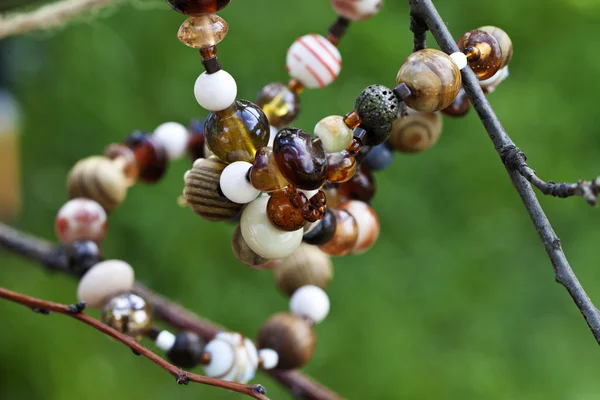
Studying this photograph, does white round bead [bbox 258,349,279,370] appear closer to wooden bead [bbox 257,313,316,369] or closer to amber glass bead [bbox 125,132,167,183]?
wooden bead [bbox 257,313,316,369]

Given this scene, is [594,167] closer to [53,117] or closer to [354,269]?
[354,269]

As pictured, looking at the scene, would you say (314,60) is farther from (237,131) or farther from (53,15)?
(53,15)

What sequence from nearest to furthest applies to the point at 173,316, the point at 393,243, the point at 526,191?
the point at 526,191 < the point at 173,316 < the point at 393,243

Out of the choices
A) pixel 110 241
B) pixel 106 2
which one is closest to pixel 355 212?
pixel 106 2

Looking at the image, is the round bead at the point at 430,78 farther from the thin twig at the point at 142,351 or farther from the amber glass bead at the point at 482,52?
the thin twig at the point at 142,351

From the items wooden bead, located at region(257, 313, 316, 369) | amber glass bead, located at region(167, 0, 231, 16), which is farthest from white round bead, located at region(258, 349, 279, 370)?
amber glass bead, located at region(167, 0, 231, 16)

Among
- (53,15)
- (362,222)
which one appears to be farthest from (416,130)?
(53,15)

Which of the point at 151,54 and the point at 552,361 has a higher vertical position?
the point at 151,54
